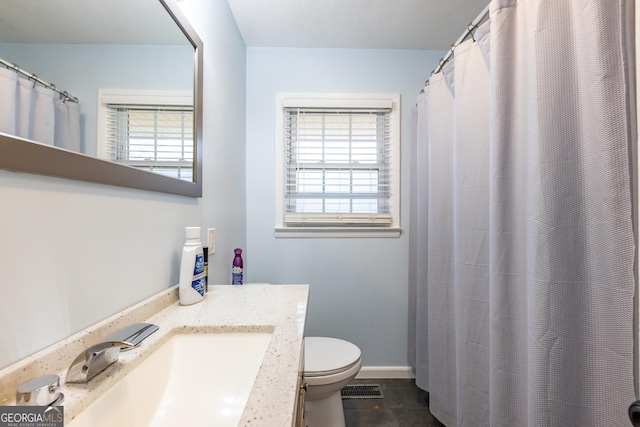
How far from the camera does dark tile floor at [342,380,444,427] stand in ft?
4.49

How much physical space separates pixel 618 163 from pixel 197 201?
1.30 m

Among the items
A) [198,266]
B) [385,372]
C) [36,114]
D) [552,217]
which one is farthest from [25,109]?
[385,372]

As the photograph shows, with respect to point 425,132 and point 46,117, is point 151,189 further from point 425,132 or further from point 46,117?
point 425,132

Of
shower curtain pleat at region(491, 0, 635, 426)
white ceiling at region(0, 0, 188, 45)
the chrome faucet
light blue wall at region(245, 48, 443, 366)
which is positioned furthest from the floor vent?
white ceiling at region(0, 0, 188, 45)

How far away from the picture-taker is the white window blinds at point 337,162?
70.3 inches

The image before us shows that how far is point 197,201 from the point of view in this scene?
1058 mm

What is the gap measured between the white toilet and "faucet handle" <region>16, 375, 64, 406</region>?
92cm

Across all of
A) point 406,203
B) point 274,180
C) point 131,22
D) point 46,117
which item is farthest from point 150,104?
point 406,203

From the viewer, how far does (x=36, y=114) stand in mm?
454

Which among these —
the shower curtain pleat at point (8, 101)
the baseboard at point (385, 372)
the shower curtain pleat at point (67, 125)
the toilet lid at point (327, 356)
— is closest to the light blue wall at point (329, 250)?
the baseboard at point (385, 372)

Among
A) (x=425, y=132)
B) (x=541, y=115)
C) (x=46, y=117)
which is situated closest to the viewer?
(x=46, y=117)

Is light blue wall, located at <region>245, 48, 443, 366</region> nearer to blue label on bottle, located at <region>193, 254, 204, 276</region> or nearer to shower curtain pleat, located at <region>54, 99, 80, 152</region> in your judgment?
blue label on bottle, located at <region>193, 254, 204, 276</region>

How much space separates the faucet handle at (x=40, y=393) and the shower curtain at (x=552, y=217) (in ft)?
3.43

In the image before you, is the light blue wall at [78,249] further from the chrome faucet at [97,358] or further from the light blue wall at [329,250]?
the light blue wall at [329,250]
